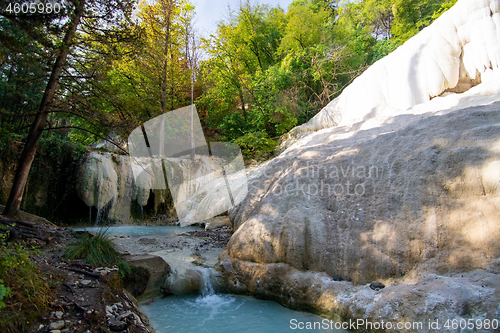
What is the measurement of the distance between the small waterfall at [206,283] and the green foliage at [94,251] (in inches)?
64.2

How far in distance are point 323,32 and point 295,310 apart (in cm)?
1895

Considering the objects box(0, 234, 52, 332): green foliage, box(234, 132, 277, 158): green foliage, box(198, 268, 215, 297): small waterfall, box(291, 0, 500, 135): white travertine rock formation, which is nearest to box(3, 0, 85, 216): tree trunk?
box(0, 234, 52, 332): green foliage

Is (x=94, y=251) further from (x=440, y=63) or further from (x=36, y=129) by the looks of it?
(x=440, y=63)

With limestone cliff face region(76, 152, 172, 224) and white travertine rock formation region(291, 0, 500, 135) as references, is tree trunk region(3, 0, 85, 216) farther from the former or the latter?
white travertine rock formation region(291, 0, 500, 135)

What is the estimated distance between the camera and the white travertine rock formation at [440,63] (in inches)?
375

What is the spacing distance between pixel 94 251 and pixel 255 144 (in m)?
11.5

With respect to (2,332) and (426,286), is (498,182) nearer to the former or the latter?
(426,286)

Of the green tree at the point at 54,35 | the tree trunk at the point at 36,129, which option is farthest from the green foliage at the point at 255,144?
the tree trunk at the point at 36,129

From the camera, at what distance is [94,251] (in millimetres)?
4770

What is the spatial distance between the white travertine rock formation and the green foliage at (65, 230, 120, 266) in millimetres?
10256

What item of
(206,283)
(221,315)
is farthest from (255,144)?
(221,315)

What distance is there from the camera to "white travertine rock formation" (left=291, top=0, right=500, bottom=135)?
9.52m

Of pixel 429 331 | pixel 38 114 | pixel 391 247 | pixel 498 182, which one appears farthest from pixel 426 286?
pixel 38 114

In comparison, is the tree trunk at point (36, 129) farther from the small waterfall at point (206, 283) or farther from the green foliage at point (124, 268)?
the small waterfall at point (206, 283)
